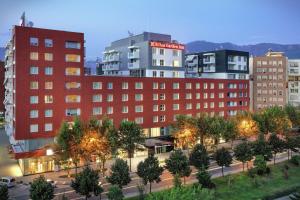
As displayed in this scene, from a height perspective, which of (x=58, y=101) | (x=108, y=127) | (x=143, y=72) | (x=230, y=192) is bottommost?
(x=230, y=192)

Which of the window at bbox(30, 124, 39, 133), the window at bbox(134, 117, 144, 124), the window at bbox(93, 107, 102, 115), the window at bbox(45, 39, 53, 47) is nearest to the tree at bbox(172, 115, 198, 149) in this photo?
the window at bbox(134, 117, 144, 124)

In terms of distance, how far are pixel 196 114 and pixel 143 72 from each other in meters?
22.2

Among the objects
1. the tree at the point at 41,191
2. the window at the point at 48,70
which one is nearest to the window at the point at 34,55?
the window at the point at 48,70

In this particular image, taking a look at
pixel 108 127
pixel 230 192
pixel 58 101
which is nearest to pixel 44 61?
pixel 58 101

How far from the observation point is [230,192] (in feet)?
213

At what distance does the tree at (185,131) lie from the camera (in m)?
91.8

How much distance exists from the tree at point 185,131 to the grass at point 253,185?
781 inches

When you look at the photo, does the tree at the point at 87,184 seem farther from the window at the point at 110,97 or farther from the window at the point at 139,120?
the window at the point at 139,120

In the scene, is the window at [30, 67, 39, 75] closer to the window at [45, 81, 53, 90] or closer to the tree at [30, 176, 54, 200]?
the window at [45, 81, 53, 90]

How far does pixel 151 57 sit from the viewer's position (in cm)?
11050

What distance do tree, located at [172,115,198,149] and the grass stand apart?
19.8m

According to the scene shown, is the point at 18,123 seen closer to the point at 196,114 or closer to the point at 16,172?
the point at 16,172

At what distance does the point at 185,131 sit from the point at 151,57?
29.5 meters

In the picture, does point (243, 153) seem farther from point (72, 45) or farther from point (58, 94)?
point (72, 45)
